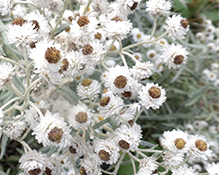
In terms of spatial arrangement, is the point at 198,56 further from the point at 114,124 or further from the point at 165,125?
the point at 114,124

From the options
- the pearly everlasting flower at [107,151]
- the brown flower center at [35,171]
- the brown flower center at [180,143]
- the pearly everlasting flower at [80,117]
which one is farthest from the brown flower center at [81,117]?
the brown flower center at [180,143]

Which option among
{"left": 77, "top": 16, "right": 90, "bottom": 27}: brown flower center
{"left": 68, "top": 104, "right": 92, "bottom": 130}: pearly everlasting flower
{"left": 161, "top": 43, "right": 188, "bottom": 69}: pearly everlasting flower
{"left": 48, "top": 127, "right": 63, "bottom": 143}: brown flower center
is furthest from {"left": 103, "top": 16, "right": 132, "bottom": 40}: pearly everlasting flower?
{"left": 48, "top": 127, "right": 63, "bottom": 143}: brown flower center

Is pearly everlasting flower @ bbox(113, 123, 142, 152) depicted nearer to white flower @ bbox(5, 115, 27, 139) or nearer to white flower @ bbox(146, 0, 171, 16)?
white flower @ bbox(5, 115, 27, 139)

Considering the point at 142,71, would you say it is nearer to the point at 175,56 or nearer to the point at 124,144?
the point at 175,56

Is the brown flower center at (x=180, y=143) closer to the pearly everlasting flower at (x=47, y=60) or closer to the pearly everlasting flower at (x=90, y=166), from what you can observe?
the pearly everlasting flower at (x=90, y=166)

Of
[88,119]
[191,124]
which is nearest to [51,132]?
[88,119]

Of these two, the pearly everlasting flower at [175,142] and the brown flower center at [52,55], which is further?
the pearly everlasting flower at [175,142]
